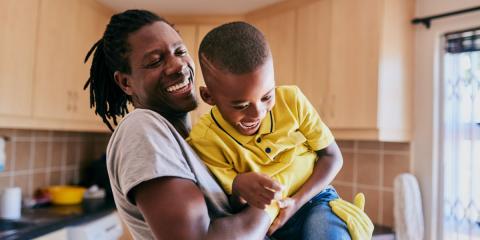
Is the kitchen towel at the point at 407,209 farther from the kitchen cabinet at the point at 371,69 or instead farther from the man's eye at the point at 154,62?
the man's eye at the point at 154,62

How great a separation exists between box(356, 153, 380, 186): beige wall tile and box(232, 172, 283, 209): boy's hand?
6.34 feet

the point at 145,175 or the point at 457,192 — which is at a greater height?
the point at 145,175

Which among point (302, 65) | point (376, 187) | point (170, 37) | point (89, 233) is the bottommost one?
point (89, 233)

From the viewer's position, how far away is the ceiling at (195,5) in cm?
267

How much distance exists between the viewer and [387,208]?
2373mm

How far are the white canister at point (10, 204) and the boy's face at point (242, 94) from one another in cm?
183

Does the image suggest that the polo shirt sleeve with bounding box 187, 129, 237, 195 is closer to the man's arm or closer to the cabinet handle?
the man's arm

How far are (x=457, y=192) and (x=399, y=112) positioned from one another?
50 centimetres

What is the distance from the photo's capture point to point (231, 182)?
748mm

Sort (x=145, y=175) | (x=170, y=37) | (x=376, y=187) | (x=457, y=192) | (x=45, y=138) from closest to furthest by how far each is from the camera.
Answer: (x=145, y=175) → (x=170, y=37) → (x=457, y=192) → (x=376, y=187) → (x=45, y=138)

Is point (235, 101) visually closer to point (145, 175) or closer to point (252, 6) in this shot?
point (145, 175)

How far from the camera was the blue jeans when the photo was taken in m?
0.77

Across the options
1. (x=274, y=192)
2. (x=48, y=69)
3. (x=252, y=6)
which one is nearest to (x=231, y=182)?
(x=274, y=192)

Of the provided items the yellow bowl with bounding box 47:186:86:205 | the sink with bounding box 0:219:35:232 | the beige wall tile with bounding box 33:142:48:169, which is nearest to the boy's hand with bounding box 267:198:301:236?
the sink with bounding box 0:219:35:232
